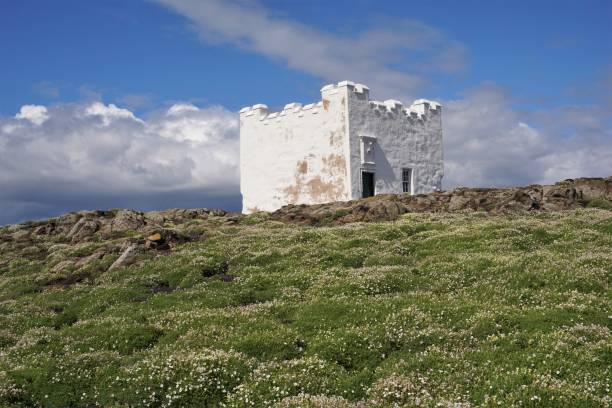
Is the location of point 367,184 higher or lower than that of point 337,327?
higher

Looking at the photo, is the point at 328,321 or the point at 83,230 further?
the point at 83,230

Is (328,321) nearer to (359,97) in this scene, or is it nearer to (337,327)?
(337,327)

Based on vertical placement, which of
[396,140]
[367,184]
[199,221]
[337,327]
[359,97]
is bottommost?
[337,327]

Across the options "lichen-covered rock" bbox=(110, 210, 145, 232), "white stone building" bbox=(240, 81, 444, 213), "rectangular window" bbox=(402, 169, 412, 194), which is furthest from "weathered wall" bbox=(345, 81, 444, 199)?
"lichen-covered rock" bbox=(110, 210, 145, 232)

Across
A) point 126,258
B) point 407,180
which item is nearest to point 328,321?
point 126,258

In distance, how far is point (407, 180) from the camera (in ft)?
193

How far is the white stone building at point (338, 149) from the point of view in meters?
53.3

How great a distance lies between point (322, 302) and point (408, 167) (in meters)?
42.0

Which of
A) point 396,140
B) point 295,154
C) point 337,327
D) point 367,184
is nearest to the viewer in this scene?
point 337,327

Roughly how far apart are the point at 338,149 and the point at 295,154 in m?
5.51

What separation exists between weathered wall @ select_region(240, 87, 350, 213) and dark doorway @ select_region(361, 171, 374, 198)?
2.09 metres

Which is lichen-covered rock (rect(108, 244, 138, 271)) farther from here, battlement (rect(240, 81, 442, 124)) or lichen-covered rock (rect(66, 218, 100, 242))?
battlement (rect(240, 81, 442, 124))

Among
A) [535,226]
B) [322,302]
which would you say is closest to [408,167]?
[535,226]

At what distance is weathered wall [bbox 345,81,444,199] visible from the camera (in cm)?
5328
